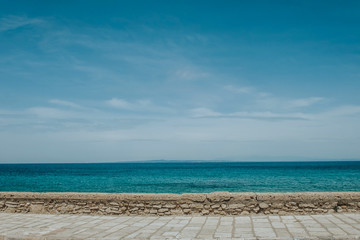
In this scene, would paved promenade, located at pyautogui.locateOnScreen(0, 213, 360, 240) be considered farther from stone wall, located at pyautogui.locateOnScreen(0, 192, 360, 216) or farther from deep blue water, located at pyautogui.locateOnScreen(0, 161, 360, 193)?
deep blue water, located at pyautogui.locateOnScreen(0, 161, 360, 193)

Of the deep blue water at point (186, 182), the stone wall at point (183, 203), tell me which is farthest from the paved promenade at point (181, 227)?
the deep blue water at point (186, 182)

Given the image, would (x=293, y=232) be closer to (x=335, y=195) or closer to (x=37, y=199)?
(x=335, y=195)

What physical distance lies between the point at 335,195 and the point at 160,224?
412 cm

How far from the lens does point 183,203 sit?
714cm

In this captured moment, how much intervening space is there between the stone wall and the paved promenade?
0.84 feet

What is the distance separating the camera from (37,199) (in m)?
7.63

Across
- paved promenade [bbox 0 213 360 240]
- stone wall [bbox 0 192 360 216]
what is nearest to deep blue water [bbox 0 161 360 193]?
stone wall [bbox 0 192 360 216]

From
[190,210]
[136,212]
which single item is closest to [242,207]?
[190,210]

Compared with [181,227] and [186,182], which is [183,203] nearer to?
[181,227]

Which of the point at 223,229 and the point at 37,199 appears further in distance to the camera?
the point at 37,199

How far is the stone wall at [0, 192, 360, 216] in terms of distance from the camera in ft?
22.0

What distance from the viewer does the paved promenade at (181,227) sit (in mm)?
5270

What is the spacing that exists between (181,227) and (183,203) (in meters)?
1.18

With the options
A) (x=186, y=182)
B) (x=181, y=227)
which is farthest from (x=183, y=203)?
(x=186, y=182)
